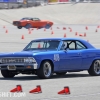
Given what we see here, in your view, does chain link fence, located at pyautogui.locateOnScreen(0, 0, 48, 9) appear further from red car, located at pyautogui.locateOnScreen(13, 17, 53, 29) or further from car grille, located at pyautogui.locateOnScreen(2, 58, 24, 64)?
car grille, located at pyautogui.locateOnScreen(2, 58, 24, 64)

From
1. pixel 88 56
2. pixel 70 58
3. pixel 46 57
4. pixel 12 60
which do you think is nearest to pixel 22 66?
pixel 12 60

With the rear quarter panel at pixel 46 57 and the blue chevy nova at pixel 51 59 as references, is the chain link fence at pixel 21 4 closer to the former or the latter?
the blue chevy nova at pixel 51 59

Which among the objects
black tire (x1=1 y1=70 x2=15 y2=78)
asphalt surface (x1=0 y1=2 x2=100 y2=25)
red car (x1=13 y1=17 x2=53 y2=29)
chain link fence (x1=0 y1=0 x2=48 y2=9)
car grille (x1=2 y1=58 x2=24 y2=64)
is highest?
chain link fence (x1=0 y1=0 x2=48 y2=9)

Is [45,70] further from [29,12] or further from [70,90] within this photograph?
[29,12]

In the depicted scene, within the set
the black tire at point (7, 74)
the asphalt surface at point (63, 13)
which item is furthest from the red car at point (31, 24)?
the black tire at point (7, 74)

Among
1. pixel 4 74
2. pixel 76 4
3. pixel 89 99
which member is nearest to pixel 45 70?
pixel 4 74

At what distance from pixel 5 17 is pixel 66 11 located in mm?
16593

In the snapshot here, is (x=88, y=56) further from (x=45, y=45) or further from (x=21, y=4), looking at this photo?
(x=21, y=4)

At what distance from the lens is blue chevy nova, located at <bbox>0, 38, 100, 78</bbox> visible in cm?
1532

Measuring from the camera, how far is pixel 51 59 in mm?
15578

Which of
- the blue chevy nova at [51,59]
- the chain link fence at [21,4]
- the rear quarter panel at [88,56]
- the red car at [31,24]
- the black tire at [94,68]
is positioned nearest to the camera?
the blue chevy nova at [51,59]

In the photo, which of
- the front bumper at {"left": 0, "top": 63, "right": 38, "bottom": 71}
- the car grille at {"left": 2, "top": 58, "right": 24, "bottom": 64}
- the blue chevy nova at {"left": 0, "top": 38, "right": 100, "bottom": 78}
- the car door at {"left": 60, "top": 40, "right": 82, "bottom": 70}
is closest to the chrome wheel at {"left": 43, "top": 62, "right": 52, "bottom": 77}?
the blue chevy nova at {"left": 0, "top": 38, "right": 100, "bottom": 78}

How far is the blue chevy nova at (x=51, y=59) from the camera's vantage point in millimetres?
15320

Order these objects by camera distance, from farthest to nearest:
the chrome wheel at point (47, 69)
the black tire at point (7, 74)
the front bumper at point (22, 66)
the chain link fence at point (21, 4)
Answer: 1. the chain link fence at point (21, 4)
2. the black tire at point (7, 74)
3. the chrome wheel at point (47, 69)
4. the front bumper at point (22, 66)
